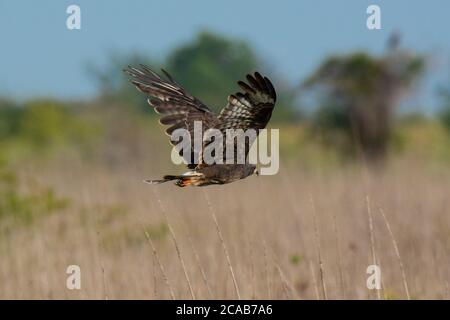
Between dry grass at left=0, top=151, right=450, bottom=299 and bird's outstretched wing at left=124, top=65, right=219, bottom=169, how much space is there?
0.44 meters

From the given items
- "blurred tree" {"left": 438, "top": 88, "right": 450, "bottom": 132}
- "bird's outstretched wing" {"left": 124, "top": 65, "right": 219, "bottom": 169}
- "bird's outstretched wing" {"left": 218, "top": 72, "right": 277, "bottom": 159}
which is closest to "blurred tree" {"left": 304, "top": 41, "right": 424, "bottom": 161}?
"blurred tree" {"left": 438, "top": 88, "right": 450, "bottom": 132}

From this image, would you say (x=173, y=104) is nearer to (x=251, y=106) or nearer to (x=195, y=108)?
(x=195, y=108)

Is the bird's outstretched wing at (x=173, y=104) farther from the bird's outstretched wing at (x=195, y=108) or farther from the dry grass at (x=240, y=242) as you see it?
the dry grass at (x=240, y=242)

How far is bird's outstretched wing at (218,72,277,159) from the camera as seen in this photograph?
18.6 feet

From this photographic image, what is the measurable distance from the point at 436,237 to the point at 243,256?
2.48m

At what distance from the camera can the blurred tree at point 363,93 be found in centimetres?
2177

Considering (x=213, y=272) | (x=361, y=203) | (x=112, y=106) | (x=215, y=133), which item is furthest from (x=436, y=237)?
(x=112, y=106)

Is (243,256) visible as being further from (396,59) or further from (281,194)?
(396,59)

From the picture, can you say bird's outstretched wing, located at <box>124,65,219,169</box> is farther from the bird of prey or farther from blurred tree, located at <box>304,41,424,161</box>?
blurred tree, located at <box>304,41,424,161</box>

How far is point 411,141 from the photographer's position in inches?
1016

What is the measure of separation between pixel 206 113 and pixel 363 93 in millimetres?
15926

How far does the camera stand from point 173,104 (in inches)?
251

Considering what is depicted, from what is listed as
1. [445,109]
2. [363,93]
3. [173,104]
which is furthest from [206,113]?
[445,109]

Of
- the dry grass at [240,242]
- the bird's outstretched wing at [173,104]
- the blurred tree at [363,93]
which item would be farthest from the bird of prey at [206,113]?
the blurred tree at [363,93]
